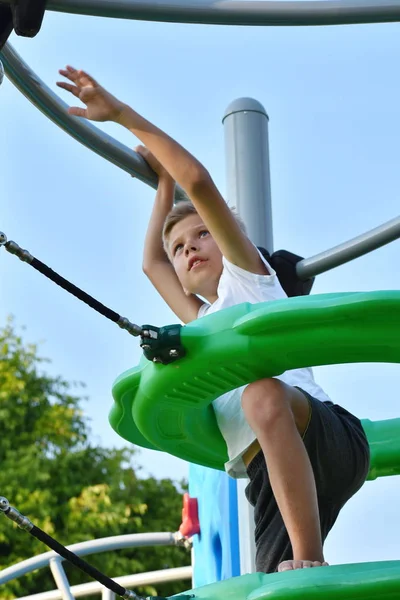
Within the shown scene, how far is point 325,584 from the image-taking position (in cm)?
204

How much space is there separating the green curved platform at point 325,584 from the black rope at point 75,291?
1.80 feet

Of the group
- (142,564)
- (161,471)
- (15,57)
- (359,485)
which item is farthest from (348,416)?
(161,471)

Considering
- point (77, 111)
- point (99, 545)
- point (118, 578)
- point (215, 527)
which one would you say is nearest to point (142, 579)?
point (118, 578)

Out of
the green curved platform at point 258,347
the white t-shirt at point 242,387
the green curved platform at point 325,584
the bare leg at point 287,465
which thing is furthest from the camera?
the white t-shirt at point 242,387

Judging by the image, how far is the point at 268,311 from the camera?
84.2 inches

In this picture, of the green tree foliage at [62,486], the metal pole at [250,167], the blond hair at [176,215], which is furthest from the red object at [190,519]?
the green tree foliage at [62,486]

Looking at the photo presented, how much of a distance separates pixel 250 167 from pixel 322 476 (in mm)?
1441

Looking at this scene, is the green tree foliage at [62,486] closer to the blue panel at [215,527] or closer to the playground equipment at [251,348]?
the blue panel at [215,527]

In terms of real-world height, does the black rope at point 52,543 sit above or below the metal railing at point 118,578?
below

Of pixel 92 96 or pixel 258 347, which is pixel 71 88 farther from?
pixel 258 347

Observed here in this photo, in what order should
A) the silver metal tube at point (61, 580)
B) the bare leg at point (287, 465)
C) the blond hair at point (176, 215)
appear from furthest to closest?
the silver metal tube at point (61, 580), the blond hair at point (176, 215), the bare leg at point (287, 465)

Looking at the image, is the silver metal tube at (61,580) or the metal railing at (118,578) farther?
the metal railing at (118,578)

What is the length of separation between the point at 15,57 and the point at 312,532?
59.7 inches

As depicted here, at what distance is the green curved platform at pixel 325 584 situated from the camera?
2021mm
